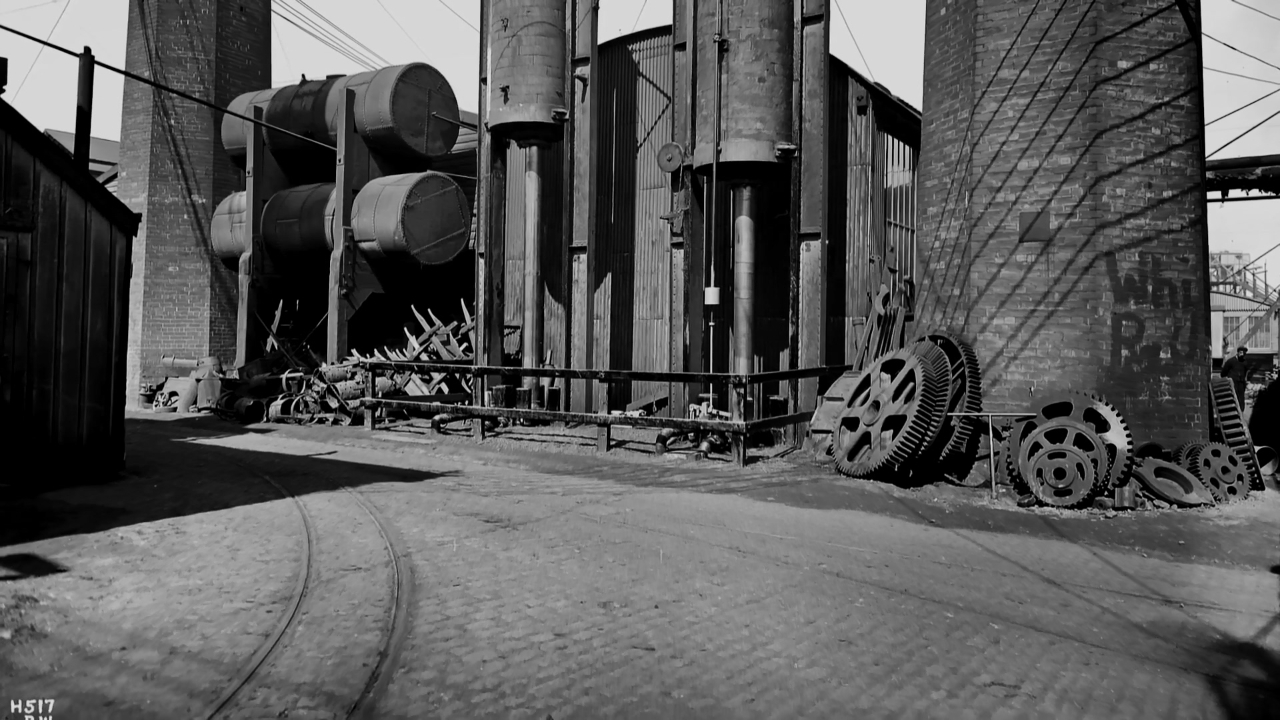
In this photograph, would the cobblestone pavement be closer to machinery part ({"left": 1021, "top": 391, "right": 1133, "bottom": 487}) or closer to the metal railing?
machinery part ({"left": 1021, "top": 391, "right": 1133, "bottom": 487})

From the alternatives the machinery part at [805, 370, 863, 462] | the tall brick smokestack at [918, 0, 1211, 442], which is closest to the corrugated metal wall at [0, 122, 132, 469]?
the machinery part at [805, 370, 863, 462]

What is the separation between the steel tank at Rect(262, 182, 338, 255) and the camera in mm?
19812

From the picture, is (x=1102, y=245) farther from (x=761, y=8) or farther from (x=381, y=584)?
(x=381, y=584)

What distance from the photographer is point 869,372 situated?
11242 mm

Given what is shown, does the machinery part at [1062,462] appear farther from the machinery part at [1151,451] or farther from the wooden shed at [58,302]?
the wooden shed at [58,302]

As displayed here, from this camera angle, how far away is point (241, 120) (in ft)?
70.9

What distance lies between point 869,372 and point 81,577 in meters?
8.64

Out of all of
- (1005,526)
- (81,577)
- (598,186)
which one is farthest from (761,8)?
(81,577)

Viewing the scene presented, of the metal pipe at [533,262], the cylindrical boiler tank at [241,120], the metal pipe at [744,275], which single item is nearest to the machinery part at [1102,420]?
the metal pipe at [744,275]

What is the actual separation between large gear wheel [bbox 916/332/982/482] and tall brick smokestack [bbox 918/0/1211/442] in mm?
369

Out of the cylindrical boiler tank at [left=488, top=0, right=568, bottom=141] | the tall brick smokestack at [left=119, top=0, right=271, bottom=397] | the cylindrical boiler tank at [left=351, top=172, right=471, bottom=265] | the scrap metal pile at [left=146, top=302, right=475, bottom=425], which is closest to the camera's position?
the cylindrical boiler tank at [left=488, top=0, right=568, bottom=141]

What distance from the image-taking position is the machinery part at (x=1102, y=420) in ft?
27.7

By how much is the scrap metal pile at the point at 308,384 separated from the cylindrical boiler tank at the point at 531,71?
14.5ft

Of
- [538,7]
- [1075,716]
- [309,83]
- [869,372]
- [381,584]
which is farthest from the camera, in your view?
[309,83]
